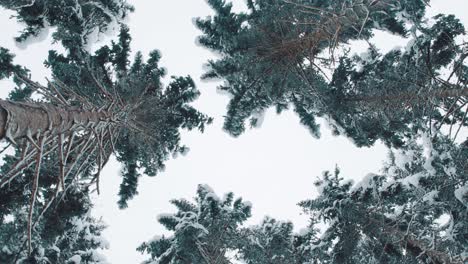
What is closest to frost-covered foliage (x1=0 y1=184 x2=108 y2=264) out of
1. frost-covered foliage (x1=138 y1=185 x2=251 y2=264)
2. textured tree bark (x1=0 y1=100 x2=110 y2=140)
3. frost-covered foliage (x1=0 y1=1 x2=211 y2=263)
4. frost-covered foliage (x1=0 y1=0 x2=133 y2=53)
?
frost-covered foliage (x1=0 y1=1 x2=211 y2=263)

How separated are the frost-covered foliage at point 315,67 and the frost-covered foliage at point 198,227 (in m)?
2.72

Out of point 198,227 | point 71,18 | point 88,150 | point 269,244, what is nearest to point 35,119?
point 88,150

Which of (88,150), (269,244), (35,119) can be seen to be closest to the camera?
(35,119)

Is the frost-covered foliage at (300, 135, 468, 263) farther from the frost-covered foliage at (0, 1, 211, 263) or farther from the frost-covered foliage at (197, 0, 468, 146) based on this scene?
the frost-covered foliage at (0, 1, 211, 263)

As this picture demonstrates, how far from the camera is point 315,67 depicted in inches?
336

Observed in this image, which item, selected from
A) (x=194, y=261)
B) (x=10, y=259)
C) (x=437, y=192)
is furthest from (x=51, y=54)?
(x=437, y=192)

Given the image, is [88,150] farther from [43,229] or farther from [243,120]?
[243,120]

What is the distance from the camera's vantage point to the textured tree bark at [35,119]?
2678 millimetres

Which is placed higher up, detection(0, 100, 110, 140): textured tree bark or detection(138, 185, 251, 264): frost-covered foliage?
detection(138, 185, 251, 264): frost-covered foliage

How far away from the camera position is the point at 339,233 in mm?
9781

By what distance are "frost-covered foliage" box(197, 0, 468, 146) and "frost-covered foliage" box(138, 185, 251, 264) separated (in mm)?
2717

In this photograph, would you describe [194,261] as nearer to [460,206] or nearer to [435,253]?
[435,253]

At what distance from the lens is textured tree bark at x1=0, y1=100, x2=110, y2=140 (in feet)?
8.79

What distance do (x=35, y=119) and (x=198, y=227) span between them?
A: 6.09 meters
